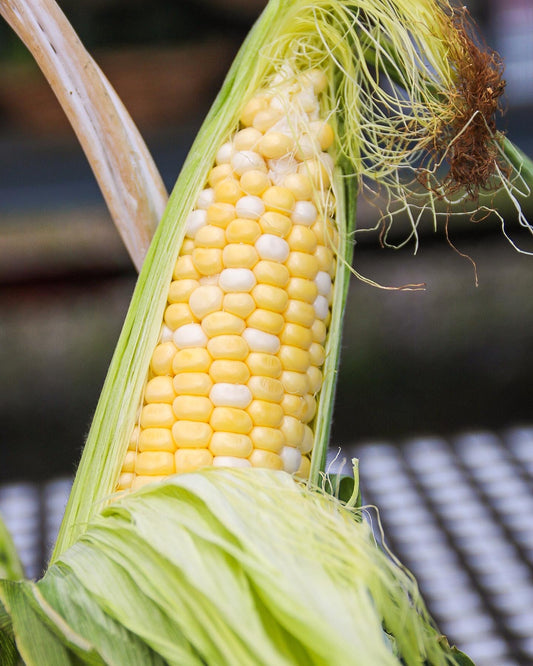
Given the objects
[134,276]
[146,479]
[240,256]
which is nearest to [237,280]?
[240,256]

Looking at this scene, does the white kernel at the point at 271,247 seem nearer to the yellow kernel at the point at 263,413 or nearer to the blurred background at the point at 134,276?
the yellow kernel at the point at 263,413

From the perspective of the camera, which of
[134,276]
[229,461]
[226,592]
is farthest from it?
[134,276]

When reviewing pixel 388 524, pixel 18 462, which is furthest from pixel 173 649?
pixel 18 462

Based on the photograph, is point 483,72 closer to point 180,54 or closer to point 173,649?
point 173,649

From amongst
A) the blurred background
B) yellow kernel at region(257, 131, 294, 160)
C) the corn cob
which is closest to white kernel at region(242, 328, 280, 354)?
the corn cob

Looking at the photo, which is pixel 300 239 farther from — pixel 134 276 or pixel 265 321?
pixel 134 276

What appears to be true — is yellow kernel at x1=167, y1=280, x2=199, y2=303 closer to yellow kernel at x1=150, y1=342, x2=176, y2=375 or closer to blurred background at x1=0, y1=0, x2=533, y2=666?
yellow kernel at x1=150, y1=342, x2=176, y2=375
